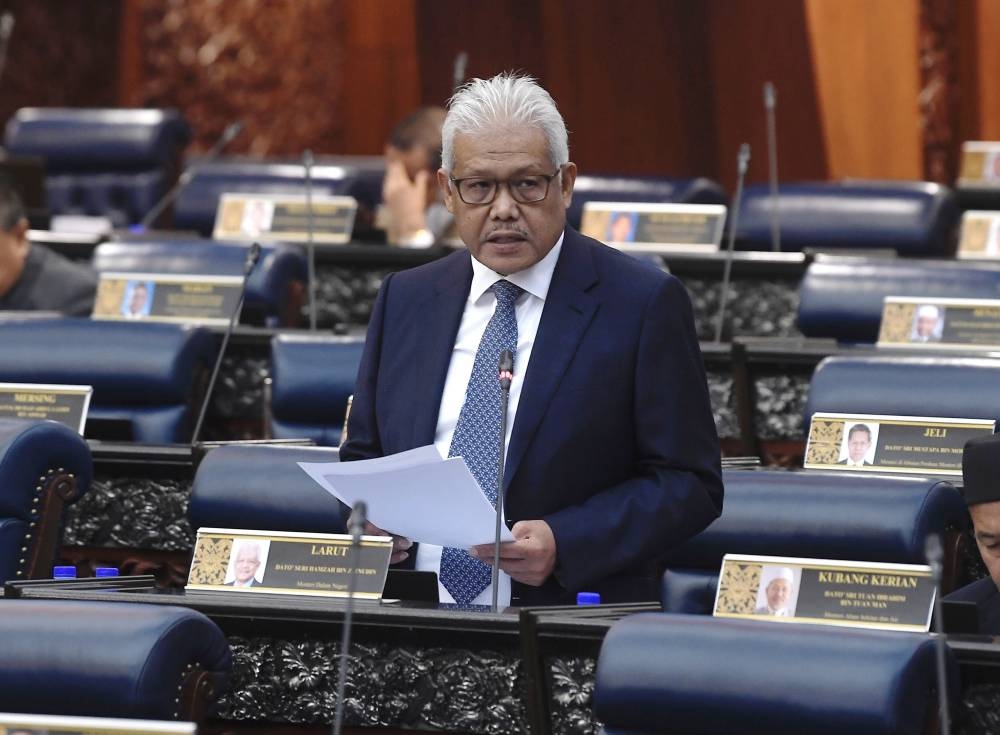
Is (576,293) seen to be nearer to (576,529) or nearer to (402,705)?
(576,529)

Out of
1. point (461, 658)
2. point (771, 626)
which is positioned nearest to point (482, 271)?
point (461, 658)

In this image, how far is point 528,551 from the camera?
93.1 inches

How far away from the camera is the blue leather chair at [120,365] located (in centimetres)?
423

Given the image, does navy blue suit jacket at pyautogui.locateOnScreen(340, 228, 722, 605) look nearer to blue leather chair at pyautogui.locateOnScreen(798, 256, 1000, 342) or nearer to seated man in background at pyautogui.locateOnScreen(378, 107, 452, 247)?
blue leather chair at pyautogui.locateOnScreen(798, 256, 1000, 342)

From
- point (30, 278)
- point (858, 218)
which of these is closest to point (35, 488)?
point (30, 278)

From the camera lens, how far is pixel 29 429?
3141mm

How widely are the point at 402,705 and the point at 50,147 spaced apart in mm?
5698

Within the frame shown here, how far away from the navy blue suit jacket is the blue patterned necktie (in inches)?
1.6

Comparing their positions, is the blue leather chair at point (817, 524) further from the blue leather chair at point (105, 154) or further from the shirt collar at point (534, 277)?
the blue leather chair at point (105, 154)

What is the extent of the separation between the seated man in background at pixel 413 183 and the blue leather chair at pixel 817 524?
3.65 metres

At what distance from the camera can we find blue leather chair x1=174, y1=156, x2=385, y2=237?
6.87 meters

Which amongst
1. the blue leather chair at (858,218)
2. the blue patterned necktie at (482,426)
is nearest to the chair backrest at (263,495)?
the blue patterned necktie at (482,426)

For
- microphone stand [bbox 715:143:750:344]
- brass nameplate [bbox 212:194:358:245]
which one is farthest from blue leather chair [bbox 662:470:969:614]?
brass nameplate [bbox 212:194:358:245]

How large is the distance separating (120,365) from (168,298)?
708mm
